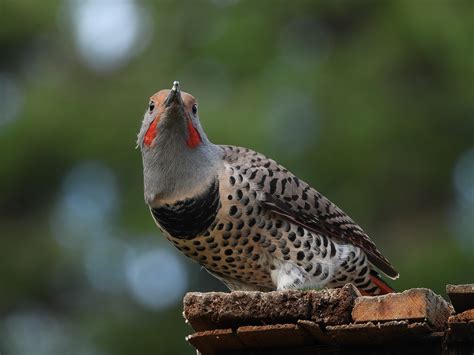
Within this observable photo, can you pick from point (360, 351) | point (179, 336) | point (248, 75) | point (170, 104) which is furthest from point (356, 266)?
point (248, 75)

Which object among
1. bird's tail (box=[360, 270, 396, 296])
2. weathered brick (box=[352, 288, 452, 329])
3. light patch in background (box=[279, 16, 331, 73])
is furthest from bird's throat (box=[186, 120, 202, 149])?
light patch in background (box=[279, 16, 331, 73])

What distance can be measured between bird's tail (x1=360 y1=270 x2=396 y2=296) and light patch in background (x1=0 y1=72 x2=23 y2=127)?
27.3 ft

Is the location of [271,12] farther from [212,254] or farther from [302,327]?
[302,327]

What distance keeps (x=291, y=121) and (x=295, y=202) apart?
7585 millimetres

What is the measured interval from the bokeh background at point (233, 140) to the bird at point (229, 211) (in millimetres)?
6054

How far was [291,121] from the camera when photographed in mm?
13695

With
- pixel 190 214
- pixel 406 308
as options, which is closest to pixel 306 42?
pixel 190 214

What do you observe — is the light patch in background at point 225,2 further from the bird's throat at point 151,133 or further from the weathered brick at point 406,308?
the weathered brick at point 406,308

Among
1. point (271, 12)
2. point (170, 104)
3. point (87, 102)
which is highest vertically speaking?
point (271, 12)

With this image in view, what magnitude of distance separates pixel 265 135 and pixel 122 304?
231 cm

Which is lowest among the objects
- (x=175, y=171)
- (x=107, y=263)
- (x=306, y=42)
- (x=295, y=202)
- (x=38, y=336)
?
(x=295, y=202)

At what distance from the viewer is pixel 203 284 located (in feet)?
44.1

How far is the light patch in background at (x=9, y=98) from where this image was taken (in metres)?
14.3

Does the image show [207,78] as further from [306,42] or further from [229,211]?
[229,211]
